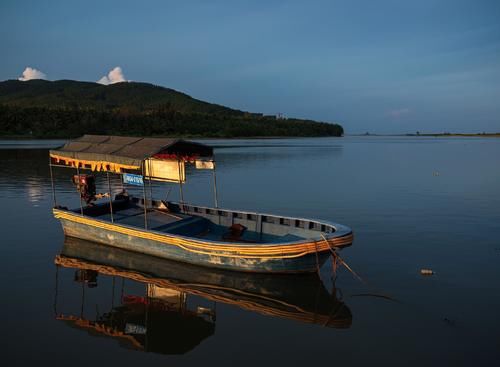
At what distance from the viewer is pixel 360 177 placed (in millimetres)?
33812

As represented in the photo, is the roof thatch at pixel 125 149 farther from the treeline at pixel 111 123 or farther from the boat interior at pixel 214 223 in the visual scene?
the treeline at pixel 111 123

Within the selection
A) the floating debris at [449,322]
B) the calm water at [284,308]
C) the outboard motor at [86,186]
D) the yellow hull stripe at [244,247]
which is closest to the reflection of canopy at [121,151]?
the outboard motor at [86,186]

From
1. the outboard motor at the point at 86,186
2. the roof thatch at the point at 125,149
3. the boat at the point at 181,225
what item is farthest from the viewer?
the outboard motor at the point at 86,186

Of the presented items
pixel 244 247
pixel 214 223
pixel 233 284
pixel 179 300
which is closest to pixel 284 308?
pixel 233 284

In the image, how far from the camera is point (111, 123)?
353ft

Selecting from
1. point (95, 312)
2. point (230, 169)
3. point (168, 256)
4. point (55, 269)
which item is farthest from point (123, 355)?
point (230, 169)

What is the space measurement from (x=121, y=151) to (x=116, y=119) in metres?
104

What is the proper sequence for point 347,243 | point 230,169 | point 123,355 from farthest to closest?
point 230,169 → point 347,243 → point 123,355

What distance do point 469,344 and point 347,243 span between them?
134 inches

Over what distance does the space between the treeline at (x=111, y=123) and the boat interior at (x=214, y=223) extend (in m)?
93.3

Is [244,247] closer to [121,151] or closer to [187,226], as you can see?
[187,226]

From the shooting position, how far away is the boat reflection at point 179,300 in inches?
319

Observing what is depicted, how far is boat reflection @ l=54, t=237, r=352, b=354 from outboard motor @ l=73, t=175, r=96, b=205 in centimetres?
330

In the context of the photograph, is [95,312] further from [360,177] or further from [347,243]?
[360,177]
